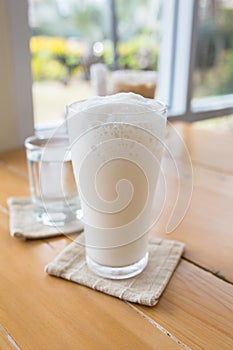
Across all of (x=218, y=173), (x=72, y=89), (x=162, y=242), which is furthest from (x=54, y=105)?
(x=162, y=242)

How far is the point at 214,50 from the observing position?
1821 mm

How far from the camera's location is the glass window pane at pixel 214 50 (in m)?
1.66

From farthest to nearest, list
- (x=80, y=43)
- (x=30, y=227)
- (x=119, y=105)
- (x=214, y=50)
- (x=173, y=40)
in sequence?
(x=214, y=50), (x=173, y=40), (x=80, y=43), (x=30, y=227), (x=119, y=105)

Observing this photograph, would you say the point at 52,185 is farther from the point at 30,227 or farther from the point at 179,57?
the point at 179,57

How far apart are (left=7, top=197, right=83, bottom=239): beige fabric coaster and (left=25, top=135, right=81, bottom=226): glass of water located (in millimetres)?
11

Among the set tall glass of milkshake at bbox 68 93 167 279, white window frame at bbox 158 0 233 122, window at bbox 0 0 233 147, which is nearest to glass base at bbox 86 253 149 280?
tall glass of milkshake at bbox 68 93 167 279

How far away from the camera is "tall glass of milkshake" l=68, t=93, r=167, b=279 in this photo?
39 cm

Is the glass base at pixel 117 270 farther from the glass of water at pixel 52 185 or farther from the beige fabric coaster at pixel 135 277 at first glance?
the glass of water at pixel 52 185

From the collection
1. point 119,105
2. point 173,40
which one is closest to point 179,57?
point 173,40

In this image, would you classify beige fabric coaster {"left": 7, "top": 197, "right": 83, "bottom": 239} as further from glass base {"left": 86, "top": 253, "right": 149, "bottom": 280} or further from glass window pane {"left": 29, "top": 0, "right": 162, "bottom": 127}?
glass window pane {"left": 29, "top": 0, "right": 162, "bottom": 127}

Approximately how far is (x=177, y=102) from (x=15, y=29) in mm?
803

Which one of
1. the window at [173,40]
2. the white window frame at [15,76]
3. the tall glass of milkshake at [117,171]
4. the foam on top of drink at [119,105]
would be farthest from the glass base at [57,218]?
the window at [173,40]

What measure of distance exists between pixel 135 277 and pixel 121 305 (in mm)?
49

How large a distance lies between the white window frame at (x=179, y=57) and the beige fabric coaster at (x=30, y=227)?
40.9 inches
